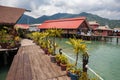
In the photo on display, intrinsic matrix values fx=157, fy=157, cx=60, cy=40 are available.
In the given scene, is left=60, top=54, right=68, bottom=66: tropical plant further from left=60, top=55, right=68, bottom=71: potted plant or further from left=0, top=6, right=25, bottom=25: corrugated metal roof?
left=0, top=6, right=25, bottom=25: corrugated metal roof

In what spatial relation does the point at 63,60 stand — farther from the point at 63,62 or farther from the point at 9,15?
the point at 9,15

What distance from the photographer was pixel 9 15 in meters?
22.3

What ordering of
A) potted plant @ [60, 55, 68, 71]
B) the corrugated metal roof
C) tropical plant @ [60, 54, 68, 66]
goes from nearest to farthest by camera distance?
potted plant @ [60, 55, 68, 71] < tropical plant @ [60, 54, 68, 66] < the corrugated metal roof

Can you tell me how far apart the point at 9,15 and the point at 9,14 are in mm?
396

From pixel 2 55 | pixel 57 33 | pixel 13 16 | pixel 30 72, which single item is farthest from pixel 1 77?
pixel 13 16

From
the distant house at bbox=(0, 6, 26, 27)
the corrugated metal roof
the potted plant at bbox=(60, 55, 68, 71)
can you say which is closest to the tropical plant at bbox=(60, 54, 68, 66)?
the potted plant at bbox=(60, 55, 68, 71)

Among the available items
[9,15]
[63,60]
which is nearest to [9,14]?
[9,15]

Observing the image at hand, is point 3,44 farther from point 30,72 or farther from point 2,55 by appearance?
point 30,72

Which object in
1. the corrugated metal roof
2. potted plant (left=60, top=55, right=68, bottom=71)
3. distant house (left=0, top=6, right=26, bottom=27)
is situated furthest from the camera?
the corrugated metal roof

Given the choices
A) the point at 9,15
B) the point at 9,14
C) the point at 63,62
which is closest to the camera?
the point at 63,62

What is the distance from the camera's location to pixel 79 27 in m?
44.1

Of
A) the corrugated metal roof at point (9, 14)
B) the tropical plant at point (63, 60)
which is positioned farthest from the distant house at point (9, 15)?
the tropical plant at point (63, 60)

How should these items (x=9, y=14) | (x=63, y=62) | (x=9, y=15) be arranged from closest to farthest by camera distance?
(x=63, y=62)
(x=9, y=15)
(x=9, y=14)

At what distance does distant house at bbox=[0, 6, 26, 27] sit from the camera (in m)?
20.3
